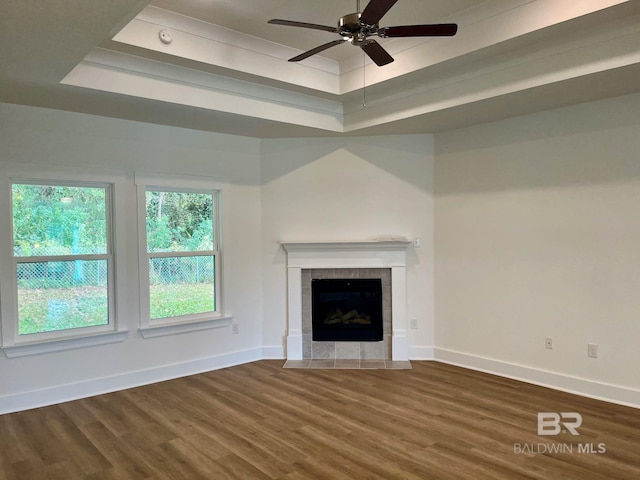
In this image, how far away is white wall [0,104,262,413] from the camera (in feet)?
12.6

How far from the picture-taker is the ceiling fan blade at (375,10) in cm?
232

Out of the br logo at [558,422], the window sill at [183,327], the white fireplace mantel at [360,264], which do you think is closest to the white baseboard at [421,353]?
the white fireplace mantel at [360,264]

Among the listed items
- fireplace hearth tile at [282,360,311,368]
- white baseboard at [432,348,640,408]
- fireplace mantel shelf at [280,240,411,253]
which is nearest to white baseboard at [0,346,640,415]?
white baseboard at [432,348,640,408]

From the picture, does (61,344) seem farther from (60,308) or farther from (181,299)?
(181,299)

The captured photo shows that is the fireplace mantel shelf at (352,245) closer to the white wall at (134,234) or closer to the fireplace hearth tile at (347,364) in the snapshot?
the white wall at (134,234)

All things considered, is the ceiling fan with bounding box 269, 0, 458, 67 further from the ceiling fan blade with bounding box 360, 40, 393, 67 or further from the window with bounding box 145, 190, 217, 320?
the window with bounding box 145, 190, 217, 320

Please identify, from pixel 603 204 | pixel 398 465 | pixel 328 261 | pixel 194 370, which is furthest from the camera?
pixel 328 261

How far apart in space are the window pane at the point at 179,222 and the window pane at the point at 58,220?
18.9 inches

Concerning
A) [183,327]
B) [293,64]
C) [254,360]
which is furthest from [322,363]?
[293,64]

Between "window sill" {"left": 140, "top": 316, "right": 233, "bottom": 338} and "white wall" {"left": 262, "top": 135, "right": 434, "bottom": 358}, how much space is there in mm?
546

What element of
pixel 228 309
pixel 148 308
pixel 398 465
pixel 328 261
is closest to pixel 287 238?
pixel 328 261

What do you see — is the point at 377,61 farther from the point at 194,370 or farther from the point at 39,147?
the point at 194,370

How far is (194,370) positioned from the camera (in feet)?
15.8

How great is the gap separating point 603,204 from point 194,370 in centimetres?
423
